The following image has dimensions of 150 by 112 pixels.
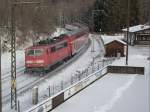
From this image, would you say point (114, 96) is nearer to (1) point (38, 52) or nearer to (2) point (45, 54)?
(2) point (45, 54)

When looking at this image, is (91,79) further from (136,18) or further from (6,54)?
(136,18)

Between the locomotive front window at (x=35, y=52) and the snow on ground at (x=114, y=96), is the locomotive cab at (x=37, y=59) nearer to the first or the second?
the locomotive front window at (x=35, y=52)

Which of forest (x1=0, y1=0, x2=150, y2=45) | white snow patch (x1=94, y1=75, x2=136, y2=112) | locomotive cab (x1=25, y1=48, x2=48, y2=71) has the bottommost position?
white snow patch (x1=94, y1=75, x2=136, y2=112)

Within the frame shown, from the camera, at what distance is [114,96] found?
3234 cm

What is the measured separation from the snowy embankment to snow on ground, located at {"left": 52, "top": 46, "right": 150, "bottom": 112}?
256 centimetres

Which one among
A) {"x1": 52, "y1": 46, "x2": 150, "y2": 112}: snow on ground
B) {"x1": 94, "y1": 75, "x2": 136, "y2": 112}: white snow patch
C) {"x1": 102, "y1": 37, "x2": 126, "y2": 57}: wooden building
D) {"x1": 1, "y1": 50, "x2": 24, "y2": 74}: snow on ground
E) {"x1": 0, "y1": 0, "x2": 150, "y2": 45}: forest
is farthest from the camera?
{"x1": 0, "y1": 0, "x2": 150, "y2": 45}: forest

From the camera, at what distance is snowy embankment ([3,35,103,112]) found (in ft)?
95.1

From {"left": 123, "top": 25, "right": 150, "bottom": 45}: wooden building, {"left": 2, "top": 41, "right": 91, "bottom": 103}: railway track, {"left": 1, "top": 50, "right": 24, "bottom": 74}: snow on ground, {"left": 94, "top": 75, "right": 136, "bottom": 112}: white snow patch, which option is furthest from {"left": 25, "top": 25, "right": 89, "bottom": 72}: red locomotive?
{"left": 123, "top": 25, "right": 150, "bottom": 45}: wooden building

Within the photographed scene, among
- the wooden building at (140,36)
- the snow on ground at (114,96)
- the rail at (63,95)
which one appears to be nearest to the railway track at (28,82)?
the rail at (63,95)

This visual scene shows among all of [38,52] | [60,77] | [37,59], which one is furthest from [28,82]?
[38,52]

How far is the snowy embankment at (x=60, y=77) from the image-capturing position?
29.0 m

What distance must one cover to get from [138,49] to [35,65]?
99.7 ft

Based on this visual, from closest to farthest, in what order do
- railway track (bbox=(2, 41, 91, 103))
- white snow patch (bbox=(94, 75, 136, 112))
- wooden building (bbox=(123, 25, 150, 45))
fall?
white snow patch (bbox=(94, 75, 136, 112)), railway track (bbox=(2, 41, 91, 103)), wooden building (bbox=(123, 25, 150, 45))

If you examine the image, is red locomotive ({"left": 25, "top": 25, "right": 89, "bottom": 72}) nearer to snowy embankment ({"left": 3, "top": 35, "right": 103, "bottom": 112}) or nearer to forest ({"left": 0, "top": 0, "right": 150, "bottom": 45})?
snowy embankment ({"left": 3, "top": 35, "right": 103, "bottom": 112})
